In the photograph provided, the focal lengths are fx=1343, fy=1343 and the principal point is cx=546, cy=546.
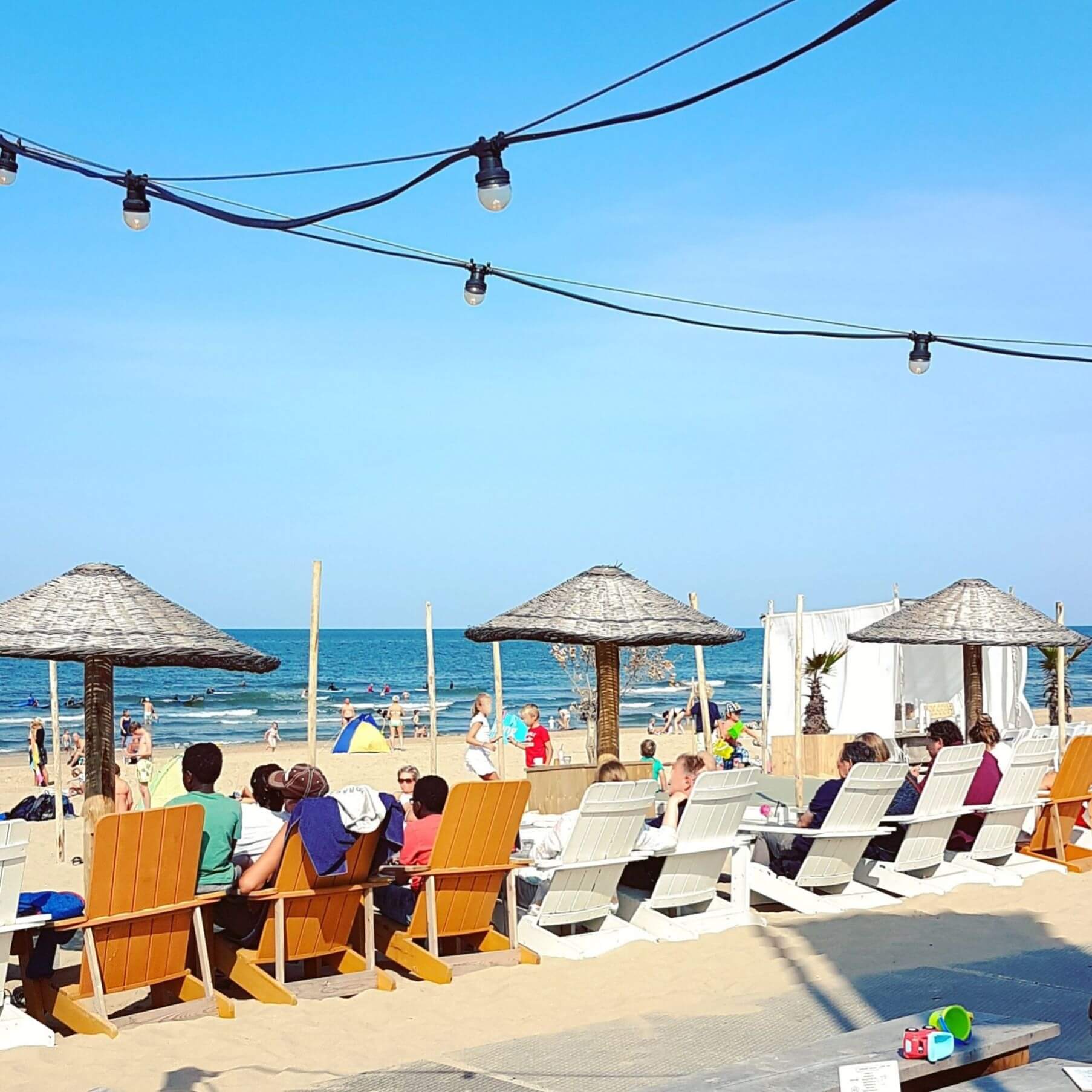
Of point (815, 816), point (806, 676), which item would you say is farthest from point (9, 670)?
point (815, 816)

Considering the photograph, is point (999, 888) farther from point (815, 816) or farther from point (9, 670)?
point (9, 670)

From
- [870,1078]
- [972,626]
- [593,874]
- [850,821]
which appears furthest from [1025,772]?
[870,1078]

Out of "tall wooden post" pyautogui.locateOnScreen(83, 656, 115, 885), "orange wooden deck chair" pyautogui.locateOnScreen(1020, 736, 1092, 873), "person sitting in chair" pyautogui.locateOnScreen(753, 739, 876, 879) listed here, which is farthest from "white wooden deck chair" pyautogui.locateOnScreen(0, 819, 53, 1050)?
"orange wooden deck chair" pyautogui.locateOnScreen(1020, 736, 1092, 873)

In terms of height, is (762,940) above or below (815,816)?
below

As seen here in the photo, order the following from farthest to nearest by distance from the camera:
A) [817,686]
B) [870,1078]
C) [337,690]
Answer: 1. [337,690]
2. [817,686]
3. [870,1078]

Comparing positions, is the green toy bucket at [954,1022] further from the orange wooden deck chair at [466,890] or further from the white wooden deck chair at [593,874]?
the white wooden deck chair at [593,874]

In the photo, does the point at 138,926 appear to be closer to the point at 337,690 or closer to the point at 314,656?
the point at 314,656

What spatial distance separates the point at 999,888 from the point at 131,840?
17.1 ft

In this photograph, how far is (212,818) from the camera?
5.54 meters

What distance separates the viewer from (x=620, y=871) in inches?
257

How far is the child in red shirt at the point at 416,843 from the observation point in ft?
20.2

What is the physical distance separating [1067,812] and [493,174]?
6.07 meters

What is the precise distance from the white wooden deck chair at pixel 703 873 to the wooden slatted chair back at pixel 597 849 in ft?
0.97

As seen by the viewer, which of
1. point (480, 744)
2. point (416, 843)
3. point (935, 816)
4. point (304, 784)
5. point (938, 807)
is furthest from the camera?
point (480, 744)
